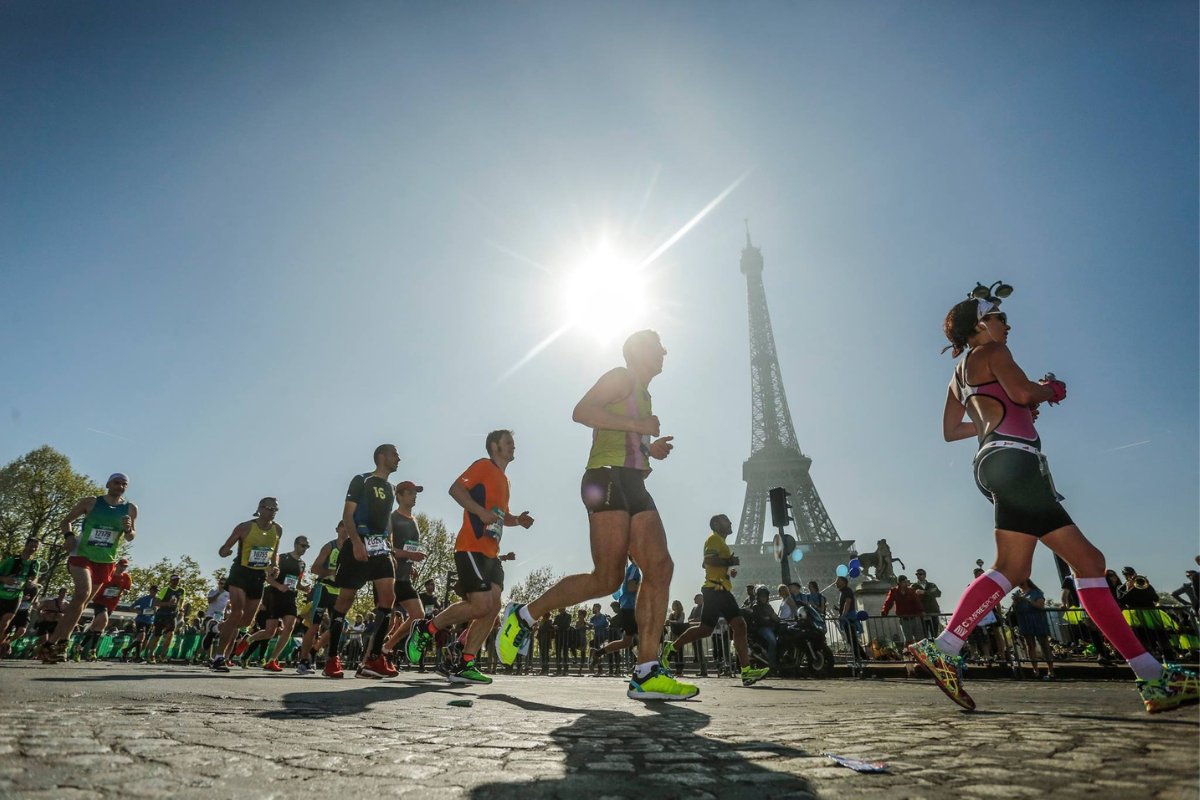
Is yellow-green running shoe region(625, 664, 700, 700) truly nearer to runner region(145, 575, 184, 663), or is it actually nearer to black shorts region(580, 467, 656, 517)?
black shorts region(580, 467, 656, 517)

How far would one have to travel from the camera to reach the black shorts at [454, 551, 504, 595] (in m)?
5.67

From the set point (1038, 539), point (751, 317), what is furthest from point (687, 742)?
point (751, 317)

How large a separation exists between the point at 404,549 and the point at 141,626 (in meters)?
12.8

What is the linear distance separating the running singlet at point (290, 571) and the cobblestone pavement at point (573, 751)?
19.4ft

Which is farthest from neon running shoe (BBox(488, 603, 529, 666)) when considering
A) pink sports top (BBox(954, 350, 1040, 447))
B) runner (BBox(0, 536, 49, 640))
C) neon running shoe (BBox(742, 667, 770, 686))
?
runner (BBox(0, 536, 49, 640))

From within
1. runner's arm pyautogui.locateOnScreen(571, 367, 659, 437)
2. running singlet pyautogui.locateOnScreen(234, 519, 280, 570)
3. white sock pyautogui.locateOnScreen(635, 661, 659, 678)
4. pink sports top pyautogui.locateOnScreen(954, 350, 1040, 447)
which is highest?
runner's arm pyautogui.locateOnScreen(571, 367, 659, 437)

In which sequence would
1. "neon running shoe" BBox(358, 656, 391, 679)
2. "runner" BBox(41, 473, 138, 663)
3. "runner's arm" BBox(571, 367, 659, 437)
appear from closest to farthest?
1. "runner's arm" BBox(571, 367, 659, 437)
2. "neon running shoe" BBox(358, 656, 391, 679)
3. "runner" BBox(41, 473, 138, 663)

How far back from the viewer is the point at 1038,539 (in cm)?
326

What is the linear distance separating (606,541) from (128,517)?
258 inches

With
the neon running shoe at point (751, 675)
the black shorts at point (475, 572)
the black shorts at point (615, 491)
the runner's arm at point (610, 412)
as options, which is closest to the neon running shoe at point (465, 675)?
the black shorts at point (475, 572)

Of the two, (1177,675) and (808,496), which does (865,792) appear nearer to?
(1177,675)

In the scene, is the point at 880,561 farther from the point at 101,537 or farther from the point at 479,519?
the point at 101,537

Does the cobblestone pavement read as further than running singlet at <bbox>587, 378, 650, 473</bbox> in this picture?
No

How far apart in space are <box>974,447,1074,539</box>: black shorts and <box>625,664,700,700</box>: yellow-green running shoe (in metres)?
2.03
